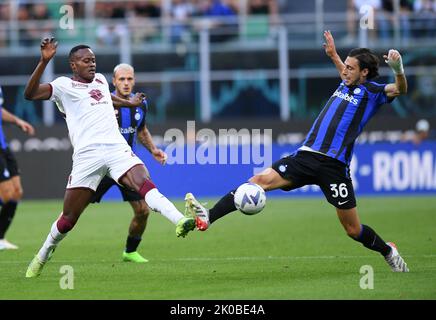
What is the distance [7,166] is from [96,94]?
5.13 meters

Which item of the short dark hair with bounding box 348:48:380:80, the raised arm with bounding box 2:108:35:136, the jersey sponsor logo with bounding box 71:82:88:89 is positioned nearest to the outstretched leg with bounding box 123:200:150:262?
the jersey sponsor logo with bounding box 71:82:88:89

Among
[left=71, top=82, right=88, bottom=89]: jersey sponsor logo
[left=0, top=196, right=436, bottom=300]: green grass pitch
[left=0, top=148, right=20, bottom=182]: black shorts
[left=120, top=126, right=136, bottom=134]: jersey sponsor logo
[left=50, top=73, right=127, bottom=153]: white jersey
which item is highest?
[left=71, top=82, right=88, bottom=89]: jersey sponsor logo

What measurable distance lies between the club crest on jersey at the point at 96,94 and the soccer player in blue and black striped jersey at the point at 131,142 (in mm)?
1822

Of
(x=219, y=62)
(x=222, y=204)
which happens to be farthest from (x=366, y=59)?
(x=219, y=62)

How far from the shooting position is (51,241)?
36.3 ft

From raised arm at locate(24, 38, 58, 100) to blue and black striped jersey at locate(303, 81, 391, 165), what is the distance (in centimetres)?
309

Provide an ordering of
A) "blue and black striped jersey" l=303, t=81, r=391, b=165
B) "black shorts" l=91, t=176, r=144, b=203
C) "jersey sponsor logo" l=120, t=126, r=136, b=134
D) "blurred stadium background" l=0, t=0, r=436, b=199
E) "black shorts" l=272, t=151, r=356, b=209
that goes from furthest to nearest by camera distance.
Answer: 1. "blurred stadium background" l=0, t=0, r=436, b=199
2. "jersey sponsor logo" l=120, t=126, r=136, b=134
3. "black shorts" l=91, t=176, r=144, b=203
4. "blue and black striped jersey" l=303, t=81, r=391, b=165
5. "black shorts" l=272, t=151, r=356, b=209

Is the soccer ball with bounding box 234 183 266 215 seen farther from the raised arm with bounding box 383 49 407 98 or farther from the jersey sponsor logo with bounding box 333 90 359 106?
the raised arm with bounding box 383 49 407 98

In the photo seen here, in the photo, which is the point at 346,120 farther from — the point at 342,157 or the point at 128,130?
the point at 128,130

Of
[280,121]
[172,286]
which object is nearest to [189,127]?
[280,121]

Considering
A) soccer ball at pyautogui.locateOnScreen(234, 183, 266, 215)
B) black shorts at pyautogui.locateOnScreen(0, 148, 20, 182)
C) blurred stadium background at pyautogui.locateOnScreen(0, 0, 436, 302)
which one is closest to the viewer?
soccer ball at pyautogui.locateOnScreen(234, 183, 266, 215)

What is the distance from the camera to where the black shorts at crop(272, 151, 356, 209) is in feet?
36.3

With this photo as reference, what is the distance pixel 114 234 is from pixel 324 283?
810 centimetres
